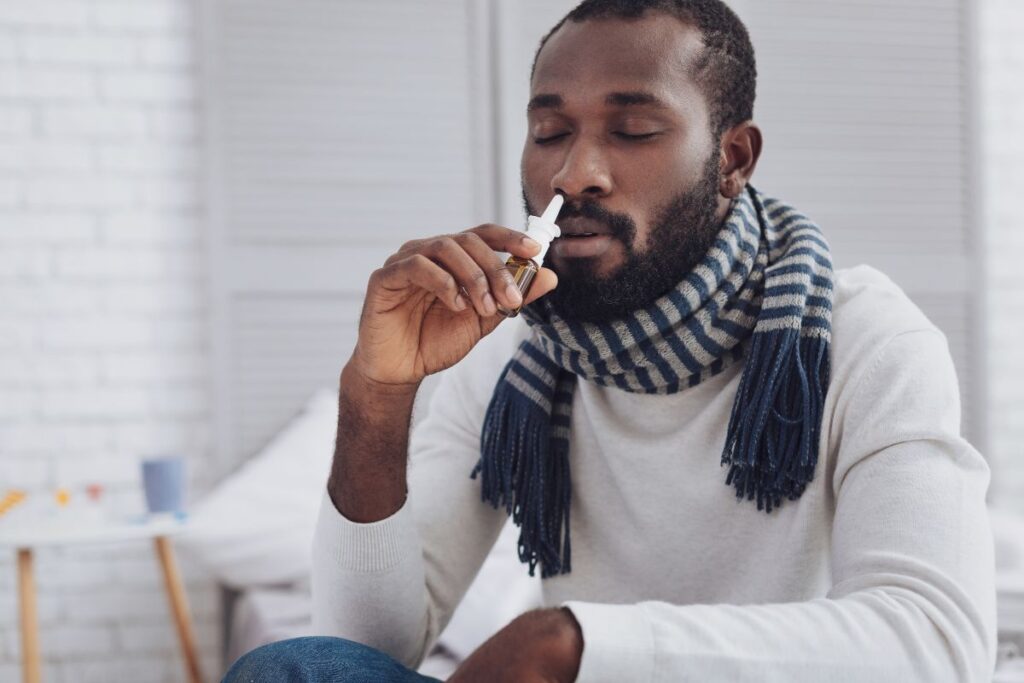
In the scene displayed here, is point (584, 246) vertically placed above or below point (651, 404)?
above

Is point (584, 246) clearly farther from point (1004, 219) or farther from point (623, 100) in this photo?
point (1004, 219)

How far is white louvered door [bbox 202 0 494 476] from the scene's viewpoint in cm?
262

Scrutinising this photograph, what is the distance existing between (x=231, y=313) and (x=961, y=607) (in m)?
2.06

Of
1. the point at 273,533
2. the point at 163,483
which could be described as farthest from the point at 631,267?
the point at 163,483

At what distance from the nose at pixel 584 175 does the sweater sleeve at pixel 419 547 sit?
13.4 inches

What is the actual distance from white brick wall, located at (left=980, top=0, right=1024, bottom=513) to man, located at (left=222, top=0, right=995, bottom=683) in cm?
211

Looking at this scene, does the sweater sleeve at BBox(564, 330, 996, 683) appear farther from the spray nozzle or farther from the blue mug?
the blue mug

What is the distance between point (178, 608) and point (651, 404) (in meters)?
1.62

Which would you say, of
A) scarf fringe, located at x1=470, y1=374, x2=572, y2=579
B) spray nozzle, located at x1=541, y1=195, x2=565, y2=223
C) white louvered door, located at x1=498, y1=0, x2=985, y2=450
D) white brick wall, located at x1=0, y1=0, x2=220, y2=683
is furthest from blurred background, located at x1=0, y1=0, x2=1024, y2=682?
spray nozzle, located at x1=541, y1=195, x2=565, y2=223

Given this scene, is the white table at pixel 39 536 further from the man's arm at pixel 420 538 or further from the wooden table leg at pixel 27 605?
the man's arm at pixel 420 538

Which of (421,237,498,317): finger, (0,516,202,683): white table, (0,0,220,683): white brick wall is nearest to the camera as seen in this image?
(421,237,498,317): finger

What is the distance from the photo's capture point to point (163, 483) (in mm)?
2314

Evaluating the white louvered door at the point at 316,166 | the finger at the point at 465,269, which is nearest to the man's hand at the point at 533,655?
the finger at the point at 465,269

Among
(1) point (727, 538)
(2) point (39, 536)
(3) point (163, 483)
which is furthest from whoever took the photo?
(3) point (163, 483)
